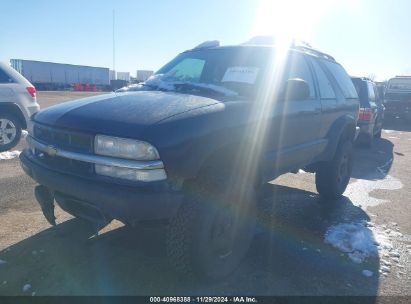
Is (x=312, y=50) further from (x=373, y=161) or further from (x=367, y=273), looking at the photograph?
(x=373, y=161)

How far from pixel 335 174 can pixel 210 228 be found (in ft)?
9.94

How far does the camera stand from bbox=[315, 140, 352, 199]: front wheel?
501 cm

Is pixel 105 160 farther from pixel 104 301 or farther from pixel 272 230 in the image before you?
pixel 272 230

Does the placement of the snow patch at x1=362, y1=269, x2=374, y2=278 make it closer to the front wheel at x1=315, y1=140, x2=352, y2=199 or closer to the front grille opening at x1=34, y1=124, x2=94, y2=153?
the front wheel at x1=315, y1=140, x2=352, y2=199

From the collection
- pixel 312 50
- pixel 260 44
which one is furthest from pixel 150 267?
pixel 312 50

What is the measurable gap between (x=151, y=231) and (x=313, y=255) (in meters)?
1.67

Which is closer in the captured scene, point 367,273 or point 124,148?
point 124,148

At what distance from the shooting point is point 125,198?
7.54ft

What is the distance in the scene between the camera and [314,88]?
4.27m

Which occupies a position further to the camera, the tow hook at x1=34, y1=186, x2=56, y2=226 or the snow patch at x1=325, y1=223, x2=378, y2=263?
the snow patch at x1=325, y1=223, x2=378, y2=263

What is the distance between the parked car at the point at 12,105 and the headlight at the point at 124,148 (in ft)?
18.9

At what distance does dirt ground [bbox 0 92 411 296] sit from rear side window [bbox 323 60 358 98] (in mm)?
1728

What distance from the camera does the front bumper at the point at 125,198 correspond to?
2.31 meters

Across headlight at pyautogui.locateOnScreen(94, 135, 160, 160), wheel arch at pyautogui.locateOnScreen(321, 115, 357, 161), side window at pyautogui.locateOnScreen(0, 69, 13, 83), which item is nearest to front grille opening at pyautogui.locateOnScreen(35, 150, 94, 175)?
headlight at pyautogui.locateOnScreen(94, 135, 160, 160)
